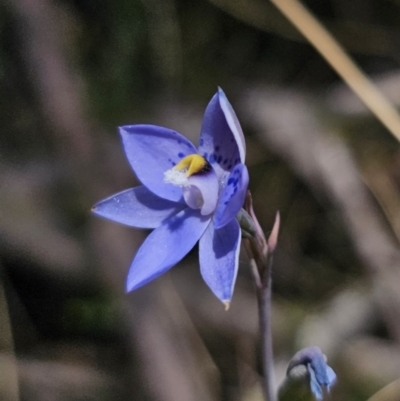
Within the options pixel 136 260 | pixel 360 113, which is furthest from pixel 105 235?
pixel 360 113

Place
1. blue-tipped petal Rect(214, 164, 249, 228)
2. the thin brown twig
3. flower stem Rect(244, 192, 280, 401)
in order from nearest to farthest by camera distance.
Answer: blue-tipped petal Rect(214, 164, 249, 228), flower stem Rect(244, 192, 280, 401), the thin brown twig

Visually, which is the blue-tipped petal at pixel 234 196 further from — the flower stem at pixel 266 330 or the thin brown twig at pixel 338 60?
the thin brown twig at pixel 338 60

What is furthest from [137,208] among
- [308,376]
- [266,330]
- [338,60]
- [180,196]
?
[338,60]

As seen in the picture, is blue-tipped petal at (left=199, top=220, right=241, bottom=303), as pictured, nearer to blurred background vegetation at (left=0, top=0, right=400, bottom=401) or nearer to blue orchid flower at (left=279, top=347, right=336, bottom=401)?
A: blue orchid flower at (left=279, top=347, right=336, bottom=401)

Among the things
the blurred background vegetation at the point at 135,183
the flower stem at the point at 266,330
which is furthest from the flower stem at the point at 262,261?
the blurred background vegetation at the point at 135,183

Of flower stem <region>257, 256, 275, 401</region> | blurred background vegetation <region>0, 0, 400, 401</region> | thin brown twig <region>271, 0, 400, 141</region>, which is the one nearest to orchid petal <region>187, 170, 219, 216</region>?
flower stem <region>257, 256, 275, 401</region>

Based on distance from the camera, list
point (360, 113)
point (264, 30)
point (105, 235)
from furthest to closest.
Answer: point (264, 30), point (360, 113), point (105, 235)

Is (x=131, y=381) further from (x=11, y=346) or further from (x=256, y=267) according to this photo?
(x=256, y=267)
